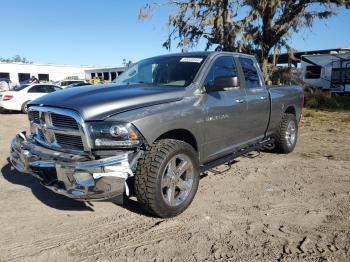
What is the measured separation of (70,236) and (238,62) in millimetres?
3537

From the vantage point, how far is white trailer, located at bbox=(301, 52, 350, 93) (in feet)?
74.9

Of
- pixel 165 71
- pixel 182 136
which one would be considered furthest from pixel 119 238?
pixel 165 71

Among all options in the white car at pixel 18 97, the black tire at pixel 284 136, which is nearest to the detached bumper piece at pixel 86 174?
the black tire at pixel 284 136

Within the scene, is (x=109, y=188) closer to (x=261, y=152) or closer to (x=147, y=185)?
(x=147, y=185)

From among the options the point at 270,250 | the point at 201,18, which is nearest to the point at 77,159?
the point at 270,250

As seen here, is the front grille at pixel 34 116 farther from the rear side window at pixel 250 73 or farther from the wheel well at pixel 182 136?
the rear side window at pixel 250 73

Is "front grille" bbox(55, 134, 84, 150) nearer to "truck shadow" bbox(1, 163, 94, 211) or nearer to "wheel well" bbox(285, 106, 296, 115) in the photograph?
"truck shadow" bbox(1, 163, 94, 211)

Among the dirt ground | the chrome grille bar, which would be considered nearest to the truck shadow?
the dirt ground

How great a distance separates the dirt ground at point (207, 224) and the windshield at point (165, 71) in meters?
1.58

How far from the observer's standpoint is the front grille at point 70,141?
3879 millimetres

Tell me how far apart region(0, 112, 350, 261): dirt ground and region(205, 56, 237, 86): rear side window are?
5.11 feet

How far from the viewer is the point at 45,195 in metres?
5.07

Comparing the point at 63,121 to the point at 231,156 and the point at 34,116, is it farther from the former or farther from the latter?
the point at 231,156

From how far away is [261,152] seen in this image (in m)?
7.65
